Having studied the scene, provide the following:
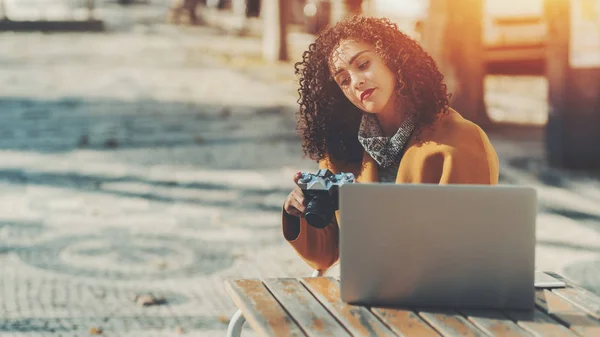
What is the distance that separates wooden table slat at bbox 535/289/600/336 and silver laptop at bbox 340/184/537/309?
0.13 metres

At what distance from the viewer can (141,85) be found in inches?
619

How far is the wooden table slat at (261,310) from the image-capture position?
8.81 feet

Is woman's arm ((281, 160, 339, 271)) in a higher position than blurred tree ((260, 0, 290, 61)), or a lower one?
higher

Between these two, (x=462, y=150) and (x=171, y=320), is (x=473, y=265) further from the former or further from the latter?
(x=171, y=320)

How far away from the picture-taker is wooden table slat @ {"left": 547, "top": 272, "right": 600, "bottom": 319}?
2.82 meters

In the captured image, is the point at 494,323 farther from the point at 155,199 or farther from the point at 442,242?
the point at 155,199

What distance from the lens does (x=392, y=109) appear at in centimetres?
325

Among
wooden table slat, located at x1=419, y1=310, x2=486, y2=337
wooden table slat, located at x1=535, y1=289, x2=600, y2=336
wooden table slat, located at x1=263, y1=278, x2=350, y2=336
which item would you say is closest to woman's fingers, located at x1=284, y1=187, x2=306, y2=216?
wooden table slat, located at x1=263, y1=278, x2=350, y2=336

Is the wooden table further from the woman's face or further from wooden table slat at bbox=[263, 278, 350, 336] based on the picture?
the woman's face

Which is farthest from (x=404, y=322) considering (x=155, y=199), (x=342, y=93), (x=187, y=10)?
(x=187, y=10)

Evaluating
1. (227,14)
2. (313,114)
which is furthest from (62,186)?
(227,14)

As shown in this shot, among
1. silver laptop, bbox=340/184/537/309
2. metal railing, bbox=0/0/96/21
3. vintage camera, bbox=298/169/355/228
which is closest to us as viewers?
silver laptop, bbox=340/184/537/309

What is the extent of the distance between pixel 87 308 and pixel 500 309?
129 inches

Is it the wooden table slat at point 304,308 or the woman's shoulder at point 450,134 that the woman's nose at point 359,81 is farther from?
the wooden table slat at point 304,308
